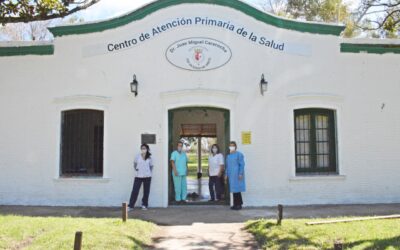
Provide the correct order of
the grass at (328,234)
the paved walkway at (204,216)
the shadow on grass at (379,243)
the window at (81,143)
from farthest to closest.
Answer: the window at (81,143) → the paved walkway at (204,216) → the grass at (328,234) → the shadow on grass at (379,243)

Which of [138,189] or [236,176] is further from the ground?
[236,176]

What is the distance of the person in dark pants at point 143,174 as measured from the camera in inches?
438

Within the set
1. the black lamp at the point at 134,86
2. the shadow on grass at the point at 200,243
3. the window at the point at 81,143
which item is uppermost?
the black lamp at the point at 134,86

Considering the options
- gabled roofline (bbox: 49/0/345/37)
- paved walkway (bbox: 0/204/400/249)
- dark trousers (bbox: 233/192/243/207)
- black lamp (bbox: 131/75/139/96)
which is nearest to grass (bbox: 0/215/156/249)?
paved walkway (bbox: 0/204/400/249)

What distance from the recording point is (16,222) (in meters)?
8.63

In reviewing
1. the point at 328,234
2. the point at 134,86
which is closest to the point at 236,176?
the point at 134,86

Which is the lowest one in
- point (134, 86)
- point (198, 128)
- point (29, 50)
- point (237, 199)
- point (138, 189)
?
point (237, 199)

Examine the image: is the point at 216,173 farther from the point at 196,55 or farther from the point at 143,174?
the point at 196,55

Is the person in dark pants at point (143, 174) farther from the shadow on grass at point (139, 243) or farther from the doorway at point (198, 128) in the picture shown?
the shadow on grass at point (139, 243)

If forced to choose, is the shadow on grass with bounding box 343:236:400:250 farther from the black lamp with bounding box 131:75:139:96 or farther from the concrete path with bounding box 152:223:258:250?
the black lamp with bounding box 131:75:139:96

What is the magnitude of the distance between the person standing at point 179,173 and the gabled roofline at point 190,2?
376 centimetres

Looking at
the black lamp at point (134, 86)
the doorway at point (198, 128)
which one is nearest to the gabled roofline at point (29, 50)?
the black lamp at point (134, 86)

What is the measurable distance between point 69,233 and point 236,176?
15.4 feet

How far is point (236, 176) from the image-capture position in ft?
36.5
